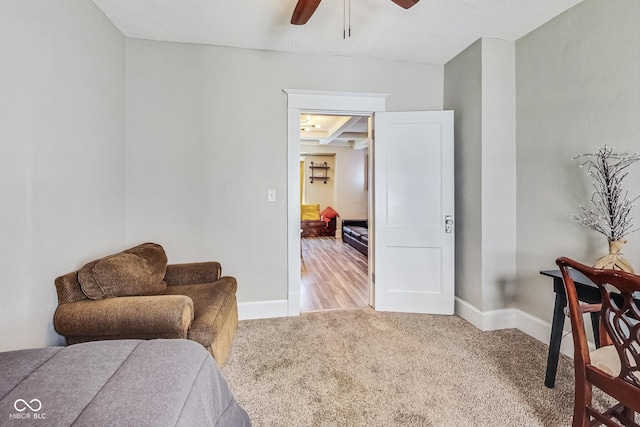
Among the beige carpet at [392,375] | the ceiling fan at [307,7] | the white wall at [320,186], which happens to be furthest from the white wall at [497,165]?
the white wall at [320,186]

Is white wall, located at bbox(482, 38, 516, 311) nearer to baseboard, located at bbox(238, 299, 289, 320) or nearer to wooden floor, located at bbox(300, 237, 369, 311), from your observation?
wooden floor, located at bbox(300, 237, 369, 311)

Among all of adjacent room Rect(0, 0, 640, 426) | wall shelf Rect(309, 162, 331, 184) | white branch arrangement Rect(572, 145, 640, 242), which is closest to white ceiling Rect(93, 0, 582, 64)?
adjacent room Rect(0, 0, 640, 426)

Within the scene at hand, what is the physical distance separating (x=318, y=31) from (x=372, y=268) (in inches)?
89.6

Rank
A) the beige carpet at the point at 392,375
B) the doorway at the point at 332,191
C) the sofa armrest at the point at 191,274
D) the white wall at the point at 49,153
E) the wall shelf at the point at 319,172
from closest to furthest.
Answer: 1. the white wall at the point at 49,153
2. the beige carpet at the point at 392,375
3. the sofa armrest at the point at 191,274
4. the doorway at the point at 332,191
5. the wall shelf at the point at 319,172

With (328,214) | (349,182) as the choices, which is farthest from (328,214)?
(349,182)

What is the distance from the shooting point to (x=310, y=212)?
8.43 meters

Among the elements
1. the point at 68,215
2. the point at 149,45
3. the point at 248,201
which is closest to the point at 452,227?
the point at 248,201

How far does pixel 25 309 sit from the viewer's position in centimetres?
154

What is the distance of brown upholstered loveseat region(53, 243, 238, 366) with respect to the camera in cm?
159

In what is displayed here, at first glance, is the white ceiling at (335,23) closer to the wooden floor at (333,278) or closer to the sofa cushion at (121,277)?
the sofa cushion at (121,277)

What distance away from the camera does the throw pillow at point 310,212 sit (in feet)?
27.4

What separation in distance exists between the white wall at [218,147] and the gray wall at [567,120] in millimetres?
1381

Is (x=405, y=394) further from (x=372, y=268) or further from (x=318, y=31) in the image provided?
(x=318, y=31)

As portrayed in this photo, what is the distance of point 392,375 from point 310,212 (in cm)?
667
